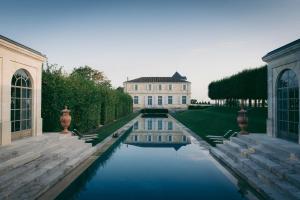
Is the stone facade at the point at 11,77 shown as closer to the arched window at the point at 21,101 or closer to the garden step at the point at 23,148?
the arched window at the point at 21,101

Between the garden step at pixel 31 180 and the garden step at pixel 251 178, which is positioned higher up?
the garden step at pixel 31 180

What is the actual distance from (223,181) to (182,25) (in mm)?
12286

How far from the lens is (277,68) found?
974cm

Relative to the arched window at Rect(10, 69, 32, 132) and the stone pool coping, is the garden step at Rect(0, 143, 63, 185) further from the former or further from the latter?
the arched window at Rect(10, 69, 32, 132)

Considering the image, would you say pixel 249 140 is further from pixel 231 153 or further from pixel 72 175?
pixel 72 175

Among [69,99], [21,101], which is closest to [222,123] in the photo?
[69,99]

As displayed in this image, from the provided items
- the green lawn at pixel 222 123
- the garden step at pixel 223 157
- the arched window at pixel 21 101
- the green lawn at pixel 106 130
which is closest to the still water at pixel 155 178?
the garden step at pixel 223 157

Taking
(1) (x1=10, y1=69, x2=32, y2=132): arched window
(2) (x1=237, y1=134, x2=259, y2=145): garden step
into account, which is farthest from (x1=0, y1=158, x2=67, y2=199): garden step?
(2) (x1=237, y1=134, x2=259, y2=145): garden step

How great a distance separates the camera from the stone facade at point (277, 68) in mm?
8125

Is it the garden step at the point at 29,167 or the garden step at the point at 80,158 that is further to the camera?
the garden step at the point at 80,158

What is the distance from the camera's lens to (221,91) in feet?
135

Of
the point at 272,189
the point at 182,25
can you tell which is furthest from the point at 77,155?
the point at 182,25

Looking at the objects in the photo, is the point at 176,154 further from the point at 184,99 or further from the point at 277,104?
the point at 184,99

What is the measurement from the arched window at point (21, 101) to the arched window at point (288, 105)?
1088 centimetres
